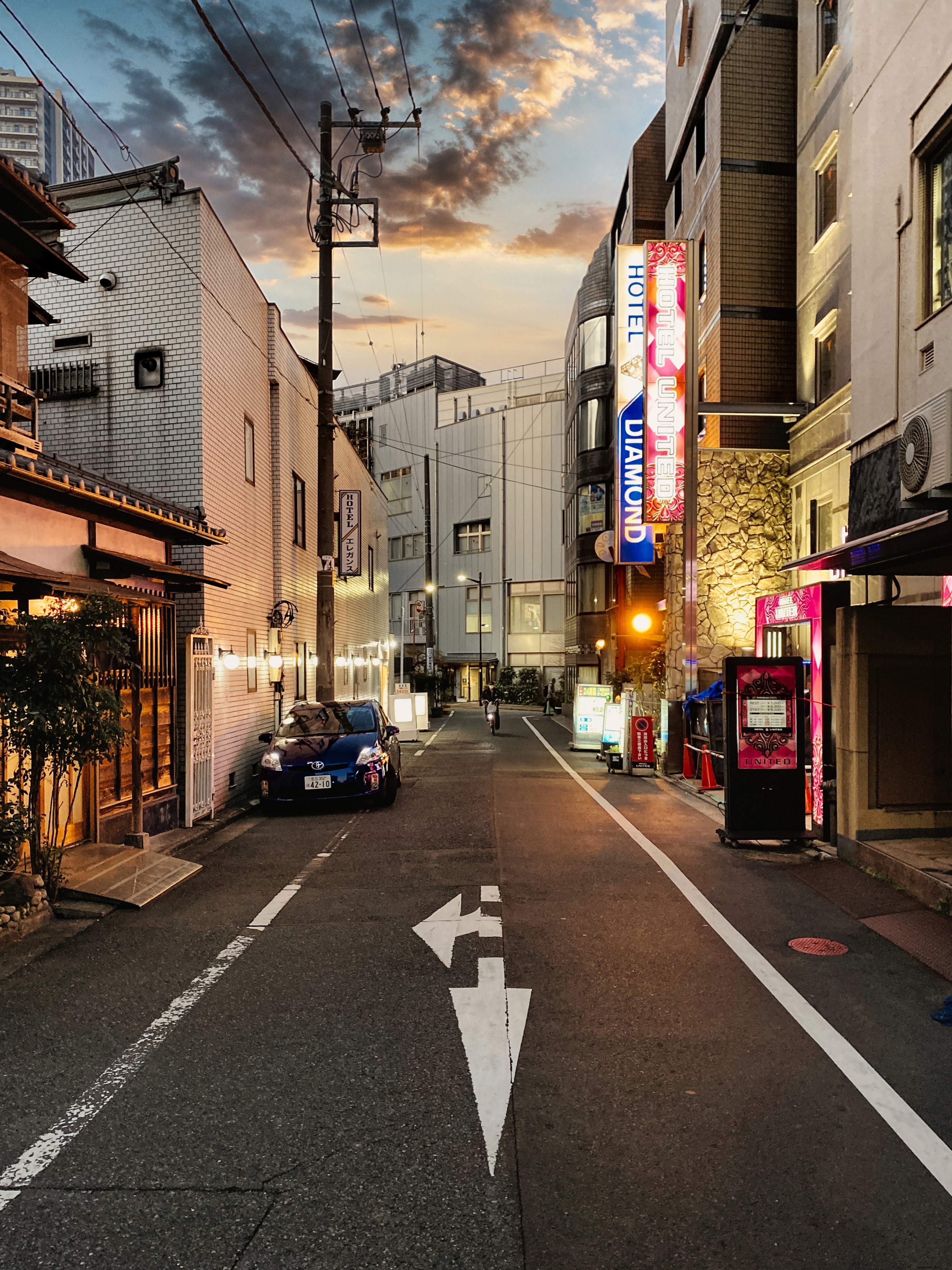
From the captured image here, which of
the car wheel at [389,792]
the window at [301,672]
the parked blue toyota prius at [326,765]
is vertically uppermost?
the window at [301,672]

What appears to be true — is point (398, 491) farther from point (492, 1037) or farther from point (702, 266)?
point (492, 1037)

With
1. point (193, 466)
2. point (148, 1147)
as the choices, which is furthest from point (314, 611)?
point (148, 1147)

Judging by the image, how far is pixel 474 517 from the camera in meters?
69.1

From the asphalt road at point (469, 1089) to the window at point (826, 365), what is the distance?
13460mm

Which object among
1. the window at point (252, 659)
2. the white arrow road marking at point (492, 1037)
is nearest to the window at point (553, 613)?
the window at point (252, 659)

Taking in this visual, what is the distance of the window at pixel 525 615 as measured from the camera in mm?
65625

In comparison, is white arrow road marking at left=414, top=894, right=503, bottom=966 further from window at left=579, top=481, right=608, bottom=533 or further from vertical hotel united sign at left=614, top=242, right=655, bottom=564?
window at left=579, top=481, right=608, bottom=533

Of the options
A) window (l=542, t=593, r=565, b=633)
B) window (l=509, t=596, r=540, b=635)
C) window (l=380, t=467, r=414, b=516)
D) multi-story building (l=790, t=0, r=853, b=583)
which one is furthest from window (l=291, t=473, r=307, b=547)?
window (l=380, t=467, r=414, b=516)

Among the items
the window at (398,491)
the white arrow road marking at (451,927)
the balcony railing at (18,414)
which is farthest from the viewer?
the window at (398,491)

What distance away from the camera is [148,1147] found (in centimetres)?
382

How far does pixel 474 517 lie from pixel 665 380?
5054cm

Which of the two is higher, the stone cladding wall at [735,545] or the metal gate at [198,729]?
the stone cladding wall at [735,545]

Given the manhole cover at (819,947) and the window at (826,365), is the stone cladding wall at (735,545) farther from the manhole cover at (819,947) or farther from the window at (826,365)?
the manhole cover at (819,947)

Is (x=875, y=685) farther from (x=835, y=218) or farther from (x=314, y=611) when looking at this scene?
(x=314, y=611)
